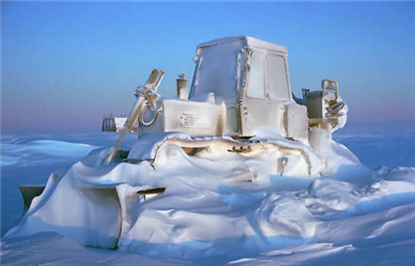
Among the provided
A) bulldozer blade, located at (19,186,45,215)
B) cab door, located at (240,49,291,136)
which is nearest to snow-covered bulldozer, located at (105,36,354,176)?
cab door, located at (240,49,291,136)

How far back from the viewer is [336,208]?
6.03 m

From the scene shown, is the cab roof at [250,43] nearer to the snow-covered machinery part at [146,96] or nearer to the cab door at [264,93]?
the cab door at [264,93]

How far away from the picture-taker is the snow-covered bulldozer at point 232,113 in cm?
716

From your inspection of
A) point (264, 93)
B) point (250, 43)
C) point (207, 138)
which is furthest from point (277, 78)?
point (207, 138)

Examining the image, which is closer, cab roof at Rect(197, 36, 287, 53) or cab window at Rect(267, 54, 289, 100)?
cab roof at Rect(197, 36, 287, 53)

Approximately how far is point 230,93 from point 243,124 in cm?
69

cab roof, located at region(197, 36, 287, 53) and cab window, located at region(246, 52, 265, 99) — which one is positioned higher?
cab roof, located at region(197, 36, 287, 53)

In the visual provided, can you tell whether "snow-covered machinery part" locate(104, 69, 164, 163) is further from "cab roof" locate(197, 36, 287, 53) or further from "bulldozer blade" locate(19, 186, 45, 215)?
"cab roof" locate(197, 36, 287, 53)

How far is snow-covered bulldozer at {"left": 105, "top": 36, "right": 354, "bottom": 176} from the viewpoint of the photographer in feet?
23.5

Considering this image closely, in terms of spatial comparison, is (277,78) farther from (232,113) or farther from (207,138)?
(207,138)

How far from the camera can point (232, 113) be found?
7.88 metres

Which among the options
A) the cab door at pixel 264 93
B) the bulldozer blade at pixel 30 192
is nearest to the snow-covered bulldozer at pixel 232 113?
the cab door at pixel 264 93

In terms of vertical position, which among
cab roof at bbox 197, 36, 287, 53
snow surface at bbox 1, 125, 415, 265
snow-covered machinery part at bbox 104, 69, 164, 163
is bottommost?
snow surface at bbox 1, 125, 415, 265

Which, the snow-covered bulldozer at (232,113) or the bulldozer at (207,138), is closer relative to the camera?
the bulldozer at (207,138)
